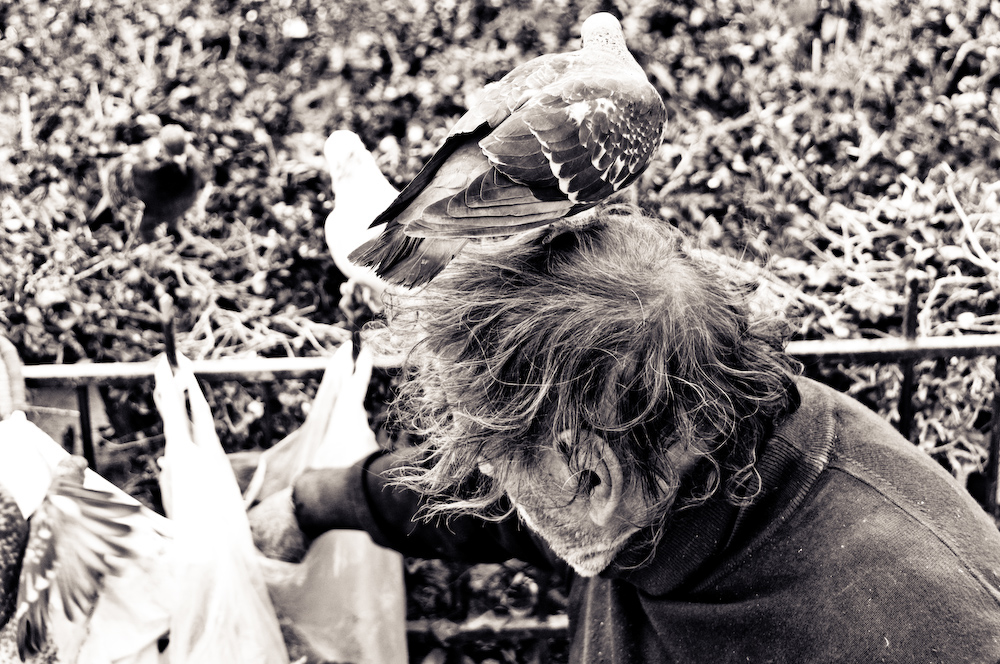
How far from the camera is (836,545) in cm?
100

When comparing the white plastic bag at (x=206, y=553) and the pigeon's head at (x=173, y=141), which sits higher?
the pigeon's head at (x=173, y=141)

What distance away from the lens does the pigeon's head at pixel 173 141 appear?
3.96 ft

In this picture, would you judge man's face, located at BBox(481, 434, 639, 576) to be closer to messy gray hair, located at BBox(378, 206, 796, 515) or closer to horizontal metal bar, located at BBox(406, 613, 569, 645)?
messy gray hair, located at BBox(378, 206, 796, 515)

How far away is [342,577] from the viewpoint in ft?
5.07

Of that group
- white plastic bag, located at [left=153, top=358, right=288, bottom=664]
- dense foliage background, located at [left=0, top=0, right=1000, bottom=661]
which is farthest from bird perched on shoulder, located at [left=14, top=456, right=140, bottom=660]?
dense foliage background, located at [left=0, top=0, right=1000, bottom=661]

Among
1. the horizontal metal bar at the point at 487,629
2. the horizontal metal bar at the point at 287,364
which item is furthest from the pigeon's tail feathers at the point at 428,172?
the horizontal metal bar at the point at 487,629

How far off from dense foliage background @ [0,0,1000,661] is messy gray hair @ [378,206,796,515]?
1409 millimetres

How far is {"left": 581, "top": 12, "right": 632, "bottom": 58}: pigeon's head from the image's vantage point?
4.19 ft

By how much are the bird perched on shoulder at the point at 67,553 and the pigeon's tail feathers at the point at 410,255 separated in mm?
694

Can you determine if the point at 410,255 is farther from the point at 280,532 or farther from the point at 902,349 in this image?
the point at 902,349

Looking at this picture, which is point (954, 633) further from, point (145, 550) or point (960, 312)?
point (960, 312)

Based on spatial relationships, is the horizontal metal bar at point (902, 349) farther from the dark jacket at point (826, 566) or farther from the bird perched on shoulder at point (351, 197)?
the bird perched on shoulder at point (351, 197)

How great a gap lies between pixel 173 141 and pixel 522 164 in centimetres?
57

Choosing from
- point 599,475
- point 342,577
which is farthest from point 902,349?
point 342,577
